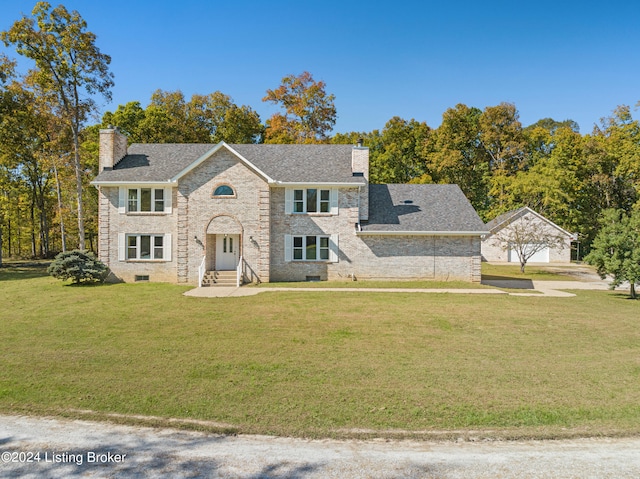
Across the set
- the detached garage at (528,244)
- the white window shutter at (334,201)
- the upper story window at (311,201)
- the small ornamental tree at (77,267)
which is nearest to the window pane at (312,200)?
the upper story window at (311,201)

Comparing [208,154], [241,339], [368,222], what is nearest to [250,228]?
[208,154]

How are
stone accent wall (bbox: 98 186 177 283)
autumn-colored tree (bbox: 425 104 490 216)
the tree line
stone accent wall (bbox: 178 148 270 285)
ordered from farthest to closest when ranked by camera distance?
autumn-colored tree (bbox: 425 104 490 216), the tree line, stone accent wall (bbox: 98 186 177 283), stone accent wall (bbox: 178 148 270 285)

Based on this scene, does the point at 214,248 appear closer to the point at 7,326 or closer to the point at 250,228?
the point at 250,228

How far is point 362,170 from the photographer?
24234 mm

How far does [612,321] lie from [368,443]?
1220 centimetres

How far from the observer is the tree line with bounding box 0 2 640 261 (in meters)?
34.9

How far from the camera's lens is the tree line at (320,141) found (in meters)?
34.9

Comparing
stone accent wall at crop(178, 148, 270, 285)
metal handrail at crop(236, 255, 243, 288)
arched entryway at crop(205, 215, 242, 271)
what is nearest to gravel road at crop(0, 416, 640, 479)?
metal handrail at crop(236, 255, 243, 288)

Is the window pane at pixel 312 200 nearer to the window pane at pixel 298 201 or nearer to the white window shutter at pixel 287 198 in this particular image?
the window pane at pixel 298 201

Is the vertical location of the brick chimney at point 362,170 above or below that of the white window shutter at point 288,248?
above

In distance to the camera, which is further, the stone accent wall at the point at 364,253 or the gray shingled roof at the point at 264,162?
the gray shingled roof at the point at 264,162

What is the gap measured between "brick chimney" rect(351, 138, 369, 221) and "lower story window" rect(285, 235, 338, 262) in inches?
96.7

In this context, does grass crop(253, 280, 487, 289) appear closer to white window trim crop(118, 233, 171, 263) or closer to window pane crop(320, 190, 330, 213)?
window pane crop(320, 190, 330, 213)

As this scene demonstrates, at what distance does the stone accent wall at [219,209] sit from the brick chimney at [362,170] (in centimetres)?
558
